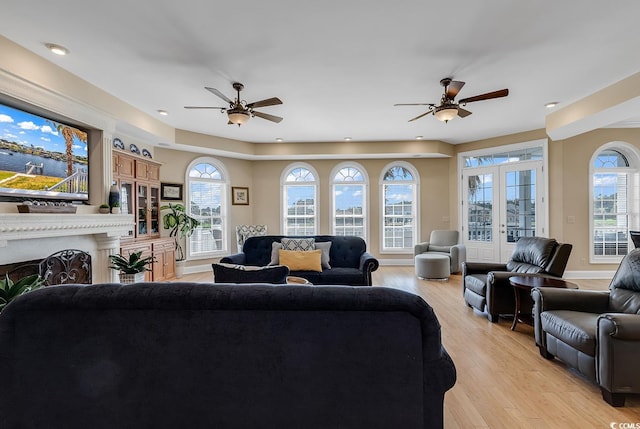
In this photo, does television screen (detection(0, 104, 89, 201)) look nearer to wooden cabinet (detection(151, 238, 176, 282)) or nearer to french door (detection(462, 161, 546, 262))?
wooden cabinet (detection(151, 238, 176, 282))

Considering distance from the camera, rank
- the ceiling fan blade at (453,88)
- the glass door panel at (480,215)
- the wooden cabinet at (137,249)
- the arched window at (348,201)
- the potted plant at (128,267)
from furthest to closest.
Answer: the arched window at (348,201), the glass door panel at (480,215), the wooden cabinet at (137,249), the potted plant at (128,267), the ceiling fan blade at (453,88)

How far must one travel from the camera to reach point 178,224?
580cm

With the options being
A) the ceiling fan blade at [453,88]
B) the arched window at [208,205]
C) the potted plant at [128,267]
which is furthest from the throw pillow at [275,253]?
the ceiling fan blade at [453,88]

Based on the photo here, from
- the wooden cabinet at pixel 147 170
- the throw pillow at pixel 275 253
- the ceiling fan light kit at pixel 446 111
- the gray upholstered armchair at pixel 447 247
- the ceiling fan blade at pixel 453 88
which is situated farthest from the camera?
the gray upholstered armchair at pixel 447 247

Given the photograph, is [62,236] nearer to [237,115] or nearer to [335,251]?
[237,115]

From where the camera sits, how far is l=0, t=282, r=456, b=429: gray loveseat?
1.28 metres

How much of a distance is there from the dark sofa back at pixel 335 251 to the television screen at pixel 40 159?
88.7 inches

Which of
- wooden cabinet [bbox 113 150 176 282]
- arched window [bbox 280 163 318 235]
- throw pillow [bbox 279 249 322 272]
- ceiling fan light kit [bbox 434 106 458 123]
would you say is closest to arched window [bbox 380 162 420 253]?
arched window [bbox 280 163 318 235]

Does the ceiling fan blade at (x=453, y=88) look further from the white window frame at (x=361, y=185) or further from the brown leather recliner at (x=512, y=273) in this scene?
the white window frame at (x=361, y=185)

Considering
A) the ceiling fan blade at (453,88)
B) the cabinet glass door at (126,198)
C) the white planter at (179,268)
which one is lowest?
the white planter at (179,268)

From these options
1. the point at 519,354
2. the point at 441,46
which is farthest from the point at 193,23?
the point at 519,354

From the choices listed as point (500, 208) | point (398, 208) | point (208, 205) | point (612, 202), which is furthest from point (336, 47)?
point (612, 202)

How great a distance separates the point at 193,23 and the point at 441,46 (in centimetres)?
226

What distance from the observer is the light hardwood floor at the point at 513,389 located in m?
1.88
